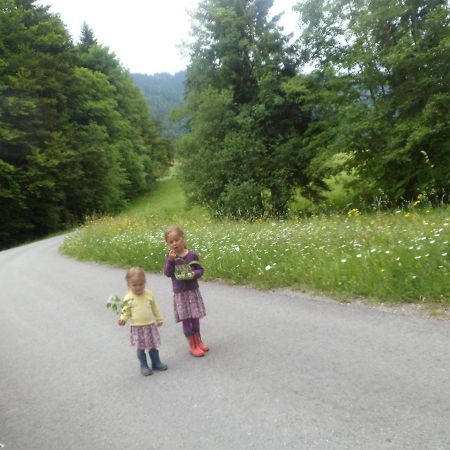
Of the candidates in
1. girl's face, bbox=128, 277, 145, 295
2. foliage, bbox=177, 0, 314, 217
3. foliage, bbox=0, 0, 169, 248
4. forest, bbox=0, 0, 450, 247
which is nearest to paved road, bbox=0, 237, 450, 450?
girl's face, bbox=128, 277, 145, 295

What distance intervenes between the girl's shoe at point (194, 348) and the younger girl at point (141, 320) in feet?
1.33

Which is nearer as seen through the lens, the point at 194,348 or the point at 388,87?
the point at 194,348

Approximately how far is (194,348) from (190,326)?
258 mm

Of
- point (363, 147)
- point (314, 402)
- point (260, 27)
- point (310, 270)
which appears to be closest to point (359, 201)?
point (363, 147)

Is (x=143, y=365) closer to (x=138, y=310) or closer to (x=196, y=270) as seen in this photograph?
(x=138, y=310)

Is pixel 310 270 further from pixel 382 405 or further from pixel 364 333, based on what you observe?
pixel 382 405

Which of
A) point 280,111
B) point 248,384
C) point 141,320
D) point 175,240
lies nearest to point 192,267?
point 175,240

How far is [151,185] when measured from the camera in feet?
193

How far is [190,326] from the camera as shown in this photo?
5422 millimetres

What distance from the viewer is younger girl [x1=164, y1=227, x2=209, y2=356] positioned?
208 inches

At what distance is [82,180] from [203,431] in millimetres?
35078

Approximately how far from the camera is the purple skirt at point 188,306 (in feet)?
17.5

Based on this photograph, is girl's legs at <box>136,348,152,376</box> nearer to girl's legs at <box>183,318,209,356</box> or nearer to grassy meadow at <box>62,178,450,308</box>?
girl's legs at <box>183,318,209,356</box>

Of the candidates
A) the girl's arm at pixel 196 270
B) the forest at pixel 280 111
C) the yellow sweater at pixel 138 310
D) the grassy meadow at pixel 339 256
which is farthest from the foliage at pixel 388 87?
the yellow sweater at pixel 138 310
